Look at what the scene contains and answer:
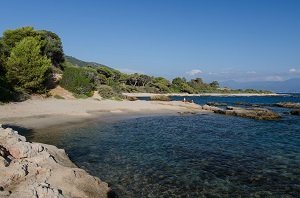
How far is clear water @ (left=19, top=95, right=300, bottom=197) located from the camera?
49.5ft

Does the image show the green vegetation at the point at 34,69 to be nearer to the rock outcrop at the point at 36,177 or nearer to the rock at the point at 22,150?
the rock at the point at 22,150

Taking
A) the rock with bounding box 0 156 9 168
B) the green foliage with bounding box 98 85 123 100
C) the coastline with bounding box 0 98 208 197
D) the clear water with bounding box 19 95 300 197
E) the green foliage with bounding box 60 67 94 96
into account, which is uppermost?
the green foliage with bounding box 60 67 94 96

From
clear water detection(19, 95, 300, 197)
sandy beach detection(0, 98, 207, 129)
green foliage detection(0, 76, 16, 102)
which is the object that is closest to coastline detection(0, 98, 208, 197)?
sandy beach detection(0, 98, 207, 129)

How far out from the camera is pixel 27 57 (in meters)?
49.3

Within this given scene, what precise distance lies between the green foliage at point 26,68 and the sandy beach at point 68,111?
5880 millimetres

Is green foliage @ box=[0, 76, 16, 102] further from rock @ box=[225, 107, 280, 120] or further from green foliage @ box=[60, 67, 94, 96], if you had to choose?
rock @ box=[225, 107, 280, 120]

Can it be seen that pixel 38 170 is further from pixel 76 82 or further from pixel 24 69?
pixel 76 82

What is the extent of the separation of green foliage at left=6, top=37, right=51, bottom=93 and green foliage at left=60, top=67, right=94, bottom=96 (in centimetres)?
737

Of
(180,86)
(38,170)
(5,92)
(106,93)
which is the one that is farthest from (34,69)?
(180,86)

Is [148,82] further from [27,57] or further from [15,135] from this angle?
[15,135]

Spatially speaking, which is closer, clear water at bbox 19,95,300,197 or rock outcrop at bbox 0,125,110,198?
rock outcrop at bbox 0,125,110,198

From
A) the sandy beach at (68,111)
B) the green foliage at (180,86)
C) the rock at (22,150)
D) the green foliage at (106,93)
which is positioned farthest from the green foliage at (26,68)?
the green foliage at (180,86)

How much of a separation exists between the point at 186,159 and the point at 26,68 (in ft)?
120

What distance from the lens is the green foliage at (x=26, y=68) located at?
48125 millimetres
